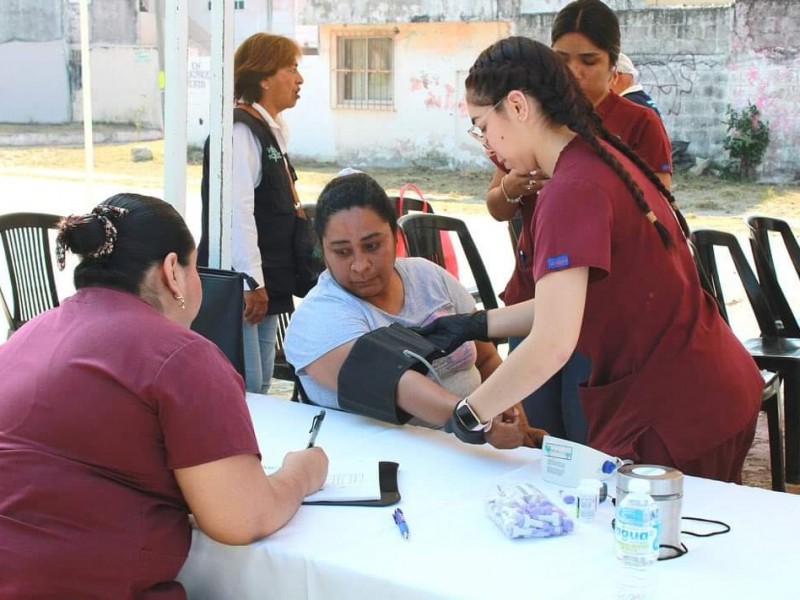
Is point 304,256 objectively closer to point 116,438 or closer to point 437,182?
point 116,438

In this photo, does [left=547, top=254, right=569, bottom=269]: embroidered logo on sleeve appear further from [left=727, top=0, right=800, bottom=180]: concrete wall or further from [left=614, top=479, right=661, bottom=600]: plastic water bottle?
[left=727, top=0, right=800, bottom=180]: concrete wall

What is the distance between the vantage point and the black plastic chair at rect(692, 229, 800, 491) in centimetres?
344

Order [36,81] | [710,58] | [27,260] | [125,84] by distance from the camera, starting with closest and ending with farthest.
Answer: [27,260] → [710,58] → [36,81] → [125,84]

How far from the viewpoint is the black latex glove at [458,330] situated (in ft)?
7.48

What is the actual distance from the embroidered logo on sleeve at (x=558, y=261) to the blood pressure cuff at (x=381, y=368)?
0.59 meters

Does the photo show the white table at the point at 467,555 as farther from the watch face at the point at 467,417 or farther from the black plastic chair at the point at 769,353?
the black plastic chair at the point at 769,353

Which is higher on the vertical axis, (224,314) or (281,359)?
(224,314)

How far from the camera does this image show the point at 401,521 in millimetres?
1737

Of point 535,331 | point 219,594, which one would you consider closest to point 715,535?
point 535,331

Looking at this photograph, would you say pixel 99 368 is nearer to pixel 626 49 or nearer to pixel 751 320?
pixel 751 320

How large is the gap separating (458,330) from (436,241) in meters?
1.81

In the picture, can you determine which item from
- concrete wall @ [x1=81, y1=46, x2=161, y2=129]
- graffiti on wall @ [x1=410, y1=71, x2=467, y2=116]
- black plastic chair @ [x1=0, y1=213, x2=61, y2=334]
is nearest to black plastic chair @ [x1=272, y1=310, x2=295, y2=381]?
black plastic chair @ [x1=0, y1=213, x2=61, y2=334]

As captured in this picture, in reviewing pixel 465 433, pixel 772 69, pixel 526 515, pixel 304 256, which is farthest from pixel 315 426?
pixel 772 69

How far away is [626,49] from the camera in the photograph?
1284cm
